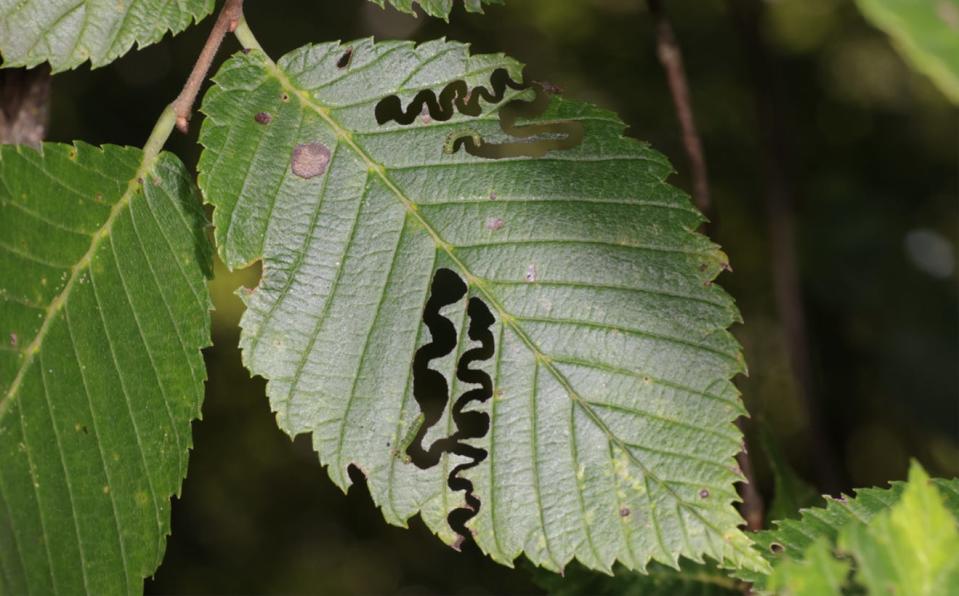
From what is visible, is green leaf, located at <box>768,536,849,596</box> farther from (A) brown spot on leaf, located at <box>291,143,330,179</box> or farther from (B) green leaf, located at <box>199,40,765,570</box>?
(A) brown spot on leaf, located at <box>291,143,330,179</box>

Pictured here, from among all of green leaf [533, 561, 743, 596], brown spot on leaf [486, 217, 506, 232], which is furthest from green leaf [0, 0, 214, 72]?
green leaf [533, 561, 743, 596]

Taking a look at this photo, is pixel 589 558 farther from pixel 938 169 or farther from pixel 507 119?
pixel 938 169

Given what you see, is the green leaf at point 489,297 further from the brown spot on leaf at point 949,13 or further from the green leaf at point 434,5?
the brown spot on leaf at point 949,13

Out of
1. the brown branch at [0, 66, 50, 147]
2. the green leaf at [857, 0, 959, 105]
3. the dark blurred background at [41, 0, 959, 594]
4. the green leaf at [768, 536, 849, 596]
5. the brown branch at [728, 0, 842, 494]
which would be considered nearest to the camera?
the green leaf at [857, 0, 959, 105]

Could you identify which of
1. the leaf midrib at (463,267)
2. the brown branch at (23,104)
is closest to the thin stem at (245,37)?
the leaf midrib at (463,267)

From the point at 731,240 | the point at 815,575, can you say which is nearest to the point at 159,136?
the point at 815,575

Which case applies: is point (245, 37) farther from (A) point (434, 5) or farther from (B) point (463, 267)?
(B) point (463, 267)

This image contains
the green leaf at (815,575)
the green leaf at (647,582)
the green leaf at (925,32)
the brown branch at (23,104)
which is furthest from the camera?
the green leaf at (647,582)
